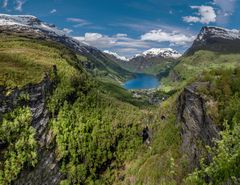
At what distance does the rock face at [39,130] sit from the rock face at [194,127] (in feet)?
201

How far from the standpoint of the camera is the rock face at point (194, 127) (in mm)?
86500

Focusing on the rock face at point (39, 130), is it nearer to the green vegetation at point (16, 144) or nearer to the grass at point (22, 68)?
the green vegetation at point (16, 144)

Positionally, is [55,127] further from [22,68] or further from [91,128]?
[22,68]

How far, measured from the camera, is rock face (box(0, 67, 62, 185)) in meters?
135

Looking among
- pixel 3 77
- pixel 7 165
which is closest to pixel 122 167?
pixel 7 165

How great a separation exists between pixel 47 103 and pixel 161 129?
2083 inches

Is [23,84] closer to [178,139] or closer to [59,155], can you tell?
[59,155]

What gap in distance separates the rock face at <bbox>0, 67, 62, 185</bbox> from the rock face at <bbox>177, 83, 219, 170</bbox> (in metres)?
61.3

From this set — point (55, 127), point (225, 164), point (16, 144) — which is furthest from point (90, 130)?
point (225, 164)

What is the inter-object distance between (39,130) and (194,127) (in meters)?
72.2

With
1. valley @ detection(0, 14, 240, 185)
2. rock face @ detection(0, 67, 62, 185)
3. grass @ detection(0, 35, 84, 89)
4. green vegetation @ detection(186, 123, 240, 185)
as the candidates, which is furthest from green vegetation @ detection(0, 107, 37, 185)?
green vegetation @ detection(186, 123, 240, 185)

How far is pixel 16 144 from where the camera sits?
437ft

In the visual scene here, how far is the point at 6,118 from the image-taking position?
13638 centimetres

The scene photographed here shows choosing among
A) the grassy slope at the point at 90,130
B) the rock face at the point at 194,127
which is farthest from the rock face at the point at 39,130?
the rock face at the point at 194,127
